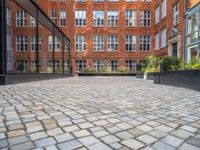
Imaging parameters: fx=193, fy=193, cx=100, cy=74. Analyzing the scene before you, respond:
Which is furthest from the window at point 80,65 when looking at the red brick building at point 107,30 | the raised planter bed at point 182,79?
the raised planter bed at point 182,79

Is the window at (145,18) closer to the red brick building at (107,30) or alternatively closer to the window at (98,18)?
the red brick building at (107,30)

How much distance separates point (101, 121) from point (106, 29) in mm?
30162

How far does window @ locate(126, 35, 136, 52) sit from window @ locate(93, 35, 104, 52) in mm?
4106

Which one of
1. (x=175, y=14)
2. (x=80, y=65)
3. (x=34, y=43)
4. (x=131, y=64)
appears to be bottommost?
(x=80, y=65)

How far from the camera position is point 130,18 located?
31.7 metres

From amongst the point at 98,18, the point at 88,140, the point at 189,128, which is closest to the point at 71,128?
the point at 88,140

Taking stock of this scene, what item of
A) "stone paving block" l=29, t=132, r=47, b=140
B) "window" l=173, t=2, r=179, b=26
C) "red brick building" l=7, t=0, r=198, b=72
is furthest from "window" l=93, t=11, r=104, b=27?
"stone paving block" l=29, t=132, r=47, b=140

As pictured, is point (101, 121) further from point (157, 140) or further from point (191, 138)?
point (191, 138)

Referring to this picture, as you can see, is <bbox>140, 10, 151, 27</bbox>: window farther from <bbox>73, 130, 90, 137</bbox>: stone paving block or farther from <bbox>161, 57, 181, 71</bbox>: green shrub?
<bbox>73, 130, 90, 137</bbox>: stone paving block

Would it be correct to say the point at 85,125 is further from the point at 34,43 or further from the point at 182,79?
the point at 34,43

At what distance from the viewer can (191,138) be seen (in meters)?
2.18

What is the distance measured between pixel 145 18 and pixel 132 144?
105 feet

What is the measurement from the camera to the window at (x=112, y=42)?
3155cm

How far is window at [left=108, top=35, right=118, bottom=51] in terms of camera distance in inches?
1242
